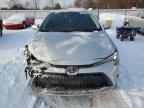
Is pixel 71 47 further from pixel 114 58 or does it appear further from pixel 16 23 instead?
pixel 16 23

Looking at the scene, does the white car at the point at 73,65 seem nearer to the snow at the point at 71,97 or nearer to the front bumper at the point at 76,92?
the front bumper at the point at 76,92

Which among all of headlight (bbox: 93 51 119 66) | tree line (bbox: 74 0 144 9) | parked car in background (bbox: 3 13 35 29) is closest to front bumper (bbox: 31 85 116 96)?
headlight (bbox: 93 51 119 66)

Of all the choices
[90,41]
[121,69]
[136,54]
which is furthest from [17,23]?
[90,41]

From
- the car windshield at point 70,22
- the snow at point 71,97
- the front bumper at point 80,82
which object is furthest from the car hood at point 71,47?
the snow at point 71,97

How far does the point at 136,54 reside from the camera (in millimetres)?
10078

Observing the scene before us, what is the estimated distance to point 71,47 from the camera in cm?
534

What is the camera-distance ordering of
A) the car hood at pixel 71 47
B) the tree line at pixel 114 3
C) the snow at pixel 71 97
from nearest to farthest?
the car hood at pixel 71 47, the snow at pixel 71 97, the tree line at pixel 114 3

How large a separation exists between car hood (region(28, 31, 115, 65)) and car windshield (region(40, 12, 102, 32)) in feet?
1.33

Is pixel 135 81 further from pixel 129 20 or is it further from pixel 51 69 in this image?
pixel 129 20

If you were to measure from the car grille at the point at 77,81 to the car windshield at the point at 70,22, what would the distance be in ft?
5.64

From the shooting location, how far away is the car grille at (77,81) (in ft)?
16.2

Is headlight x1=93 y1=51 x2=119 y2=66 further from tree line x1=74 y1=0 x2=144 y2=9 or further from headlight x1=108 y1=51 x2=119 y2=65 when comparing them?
tree line x1=74 y1=0 x2=144 y2=9

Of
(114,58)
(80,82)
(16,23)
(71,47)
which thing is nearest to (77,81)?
(80,82)

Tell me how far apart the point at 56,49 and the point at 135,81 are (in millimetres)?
2149
